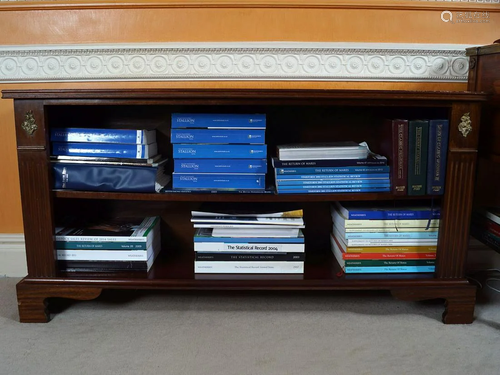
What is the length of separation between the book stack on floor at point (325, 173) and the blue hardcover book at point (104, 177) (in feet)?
1.24

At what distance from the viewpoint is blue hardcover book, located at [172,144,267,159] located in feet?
4.16

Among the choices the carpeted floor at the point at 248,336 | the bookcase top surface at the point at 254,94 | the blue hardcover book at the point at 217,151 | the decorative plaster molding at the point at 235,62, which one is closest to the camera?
the carpeted floor at the point at 248,336

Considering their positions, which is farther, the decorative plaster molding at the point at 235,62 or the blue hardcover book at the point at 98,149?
the decorative plaster molding at the point at 235,62

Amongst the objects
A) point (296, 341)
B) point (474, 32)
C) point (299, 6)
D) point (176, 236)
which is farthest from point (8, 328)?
point (474, 32)

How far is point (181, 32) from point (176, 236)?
0.71 metres

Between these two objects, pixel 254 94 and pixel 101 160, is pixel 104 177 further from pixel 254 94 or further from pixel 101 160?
pixel 254 94

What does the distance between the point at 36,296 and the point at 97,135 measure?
1.64 ft

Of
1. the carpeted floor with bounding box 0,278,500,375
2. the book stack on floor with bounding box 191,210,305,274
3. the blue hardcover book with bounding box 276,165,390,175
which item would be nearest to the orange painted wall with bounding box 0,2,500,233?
the blue hardcover book with bounding box 276,165,390,175

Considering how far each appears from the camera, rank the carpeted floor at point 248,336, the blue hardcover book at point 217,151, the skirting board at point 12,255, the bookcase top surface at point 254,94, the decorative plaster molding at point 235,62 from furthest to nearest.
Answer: the skirting board at point 12,255
the decorative plaster molding at point 235,62
the blue hardcover book at point 217,151
the bookcase top surface at point 254,94
the carpeted floor at point 248,336

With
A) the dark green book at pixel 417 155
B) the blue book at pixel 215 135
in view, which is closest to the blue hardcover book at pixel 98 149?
the blue book at pixel 215 135

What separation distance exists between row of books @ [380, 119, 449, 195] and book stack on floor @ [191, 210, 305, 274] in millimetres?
312

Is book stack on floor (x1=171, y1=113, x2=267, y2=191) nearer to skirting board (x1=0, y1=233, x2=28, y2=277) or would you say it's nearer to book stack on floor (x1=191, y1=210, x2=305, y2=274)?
book stack on floor (x1=191, y1=210, x2=305, y2=274)

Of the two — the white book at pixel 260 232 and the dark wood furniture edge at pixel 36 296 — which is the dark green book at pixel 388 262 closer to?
the white book at pixel 260 232

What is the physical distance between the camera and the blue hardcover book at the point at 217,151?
1.27 m
